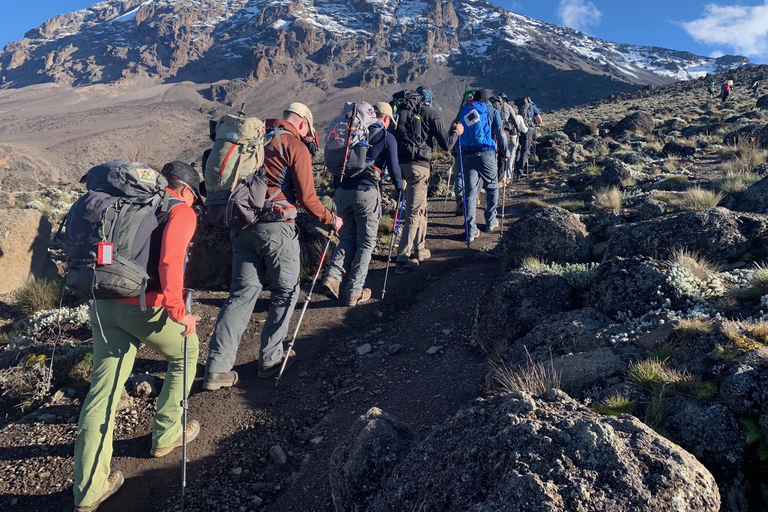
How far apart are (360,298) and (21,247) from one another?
6304 millimetres

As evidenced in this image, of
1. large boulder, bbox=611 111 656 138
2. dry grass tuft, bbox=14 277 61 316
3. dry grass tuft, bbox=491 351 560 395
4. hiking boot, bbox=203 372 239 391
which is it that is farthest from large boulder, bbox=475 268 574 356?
large boulder, bbox=611 111 656 138

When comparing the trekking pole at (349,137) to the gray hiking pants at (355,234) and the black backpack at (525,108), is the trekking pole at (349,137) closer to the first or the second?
the gray hiking pants at (355,234)

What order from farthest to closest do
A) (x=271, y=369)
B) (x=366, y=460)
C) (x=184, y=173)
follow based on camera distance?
(x=271, y=369) → (x=184, y=173) → (x=366, y=460)

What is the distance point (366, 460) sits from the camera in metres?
2.52

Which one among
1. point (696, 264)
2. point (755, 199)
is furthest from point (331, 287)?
point (755, 199)

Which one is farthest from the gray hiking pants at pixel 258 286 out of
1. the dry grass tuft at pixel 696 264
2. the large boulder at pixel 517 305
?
the dry grass tuft at pixel 696 264

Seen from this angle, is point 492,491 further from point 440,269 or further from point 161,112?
point 161,112

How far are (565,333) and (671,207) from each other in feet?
17.8

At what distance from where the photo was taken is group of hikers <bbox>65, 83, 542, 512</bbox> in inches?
117

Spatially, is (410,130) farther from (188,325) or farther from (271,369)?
(188,325)

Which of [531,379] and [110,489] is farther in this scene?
[110,489]

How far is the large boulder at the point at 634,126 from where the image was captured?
2131 cm

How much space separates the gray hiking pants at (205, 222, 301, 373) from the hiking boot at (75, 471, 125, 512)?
1137 millimetres

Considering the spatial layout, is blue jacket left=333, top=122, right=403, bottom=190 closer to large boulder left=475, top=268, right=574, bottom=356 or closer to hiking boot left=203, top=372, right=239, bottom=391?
large boulder left=475, top=268, right=574, bottom=356
